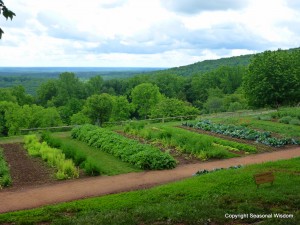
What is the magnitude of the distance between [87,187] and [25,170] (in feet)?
12.9

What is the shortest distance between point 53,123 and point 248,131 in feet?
107

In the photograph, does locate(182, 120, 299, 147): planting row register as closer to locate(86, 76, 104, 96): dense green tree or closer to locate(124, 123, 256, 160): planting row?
locate(124, 123, 256, 160): planting row

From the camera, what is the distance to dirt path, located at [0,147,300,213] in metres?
11.9

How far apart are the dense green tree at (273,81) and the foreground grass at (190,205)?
2261 cm

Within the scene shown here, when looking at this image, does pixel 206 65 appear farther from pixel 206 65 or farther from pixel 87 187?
pixel 87 187

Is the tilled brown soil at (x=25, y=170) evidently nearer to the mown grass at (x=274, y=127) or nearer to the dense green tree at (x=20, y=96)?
the mown grass at (x=274, y=127)

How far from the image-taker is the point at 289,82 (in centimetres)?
3362

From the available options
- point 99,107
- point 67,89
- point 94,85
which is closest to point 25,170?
point 99,107

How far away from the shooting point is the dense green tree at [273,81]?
33.7m

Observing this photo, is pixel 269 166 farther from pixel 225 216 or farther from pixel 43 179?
pixel 43 179

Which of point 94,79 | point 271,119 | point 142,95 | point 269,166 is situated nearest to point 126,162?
point 269,166

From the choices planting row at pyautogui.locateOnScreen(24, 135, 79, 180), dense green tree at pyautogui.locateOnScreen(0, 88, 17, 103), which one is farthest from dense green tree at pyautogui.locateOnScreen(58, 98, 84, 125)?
planting row at pyautogui.locateOnScreen(24, 135, 79, 180)

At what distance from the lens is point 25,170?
52.1 ft

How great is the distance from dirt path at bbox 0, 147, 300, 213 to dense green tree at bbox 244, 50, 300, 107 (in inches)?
754
